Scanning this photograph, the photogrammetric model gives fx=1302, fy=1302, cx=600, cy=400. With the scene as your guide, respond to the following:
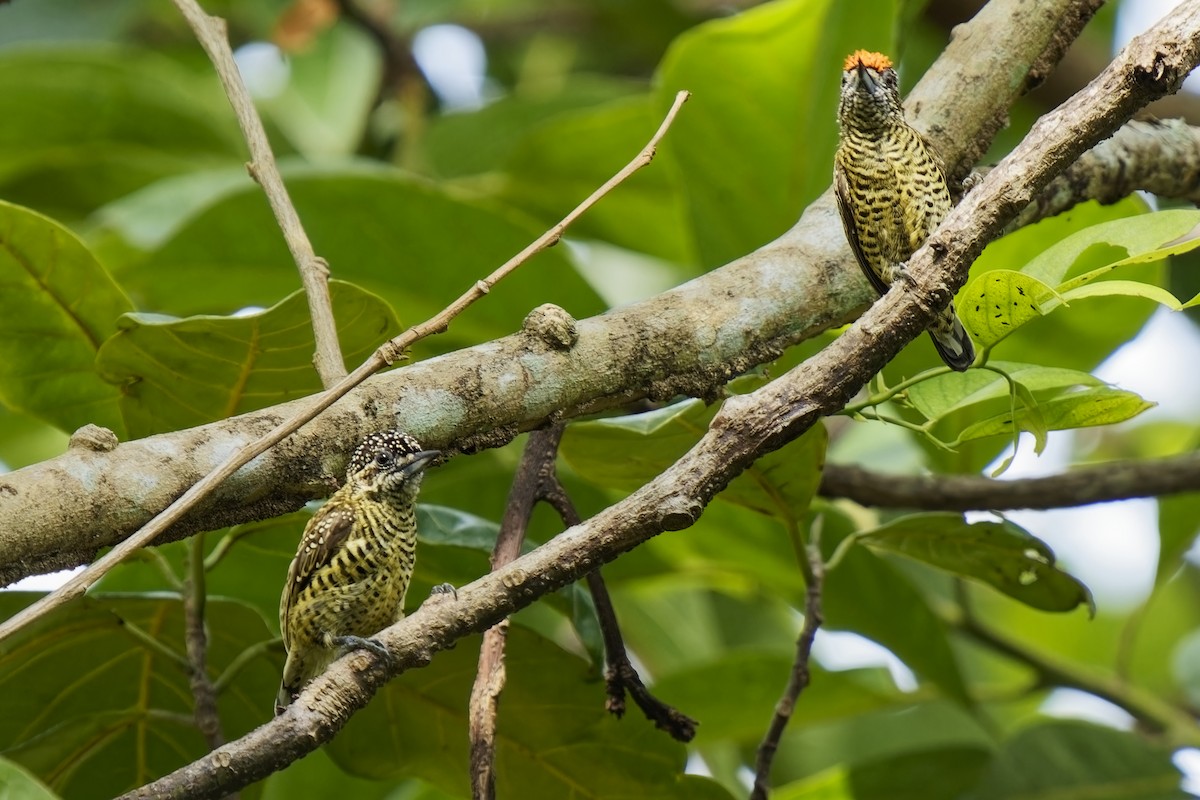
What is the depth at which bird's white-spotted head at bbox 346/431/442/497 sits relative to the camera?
190 cm

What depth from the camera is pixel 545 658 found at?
7.76 feet

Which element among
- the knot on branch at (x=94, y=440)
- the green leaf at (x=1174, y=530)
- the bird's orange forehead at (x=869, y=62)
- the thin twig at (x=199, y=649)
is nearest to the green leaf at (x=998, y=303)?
the bird's orange forehead at (x=869, y=62)

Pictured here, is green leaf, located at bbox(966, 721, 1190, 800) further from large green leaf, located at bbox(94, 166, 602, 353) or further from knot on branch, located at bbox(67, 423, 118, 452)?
knot on branch, located at bbox(67, 423, 118, 452)

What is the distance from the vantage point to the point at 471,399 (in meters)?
1.94

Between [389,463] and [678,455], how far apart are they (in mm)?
620

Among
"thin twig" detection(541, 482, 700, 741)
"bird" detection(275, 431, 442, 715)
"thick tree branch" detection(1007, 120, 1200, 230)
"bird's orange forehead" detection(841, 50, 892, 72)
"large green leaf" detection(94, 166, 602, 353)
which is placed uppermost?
"large green leaf" detection(94, 166, 602, 353)

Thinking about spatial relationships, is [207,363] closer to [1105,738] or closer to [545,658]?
[545,658]

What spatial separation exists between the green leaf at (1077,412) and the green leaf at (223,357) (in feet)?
3.22

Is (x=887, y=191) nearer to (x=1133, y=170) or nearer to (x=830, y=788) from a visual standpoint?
(x=1133, y=170)

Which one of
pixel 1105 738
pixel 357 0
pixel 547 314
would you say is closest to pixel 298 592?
pixel 547 314

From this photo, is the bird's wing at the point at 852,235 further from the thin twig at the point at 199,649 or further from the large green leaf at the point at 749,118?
the thin twig at the point at 199,649

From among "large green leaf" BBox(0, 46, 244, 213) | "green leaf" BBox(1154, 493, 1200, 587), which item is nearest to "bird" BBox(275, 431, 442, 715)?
"green leaf" BBox(1154, 493, 1200, 587)

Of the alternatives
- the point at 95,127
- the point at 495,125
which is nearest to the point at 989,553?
the point at 495,125

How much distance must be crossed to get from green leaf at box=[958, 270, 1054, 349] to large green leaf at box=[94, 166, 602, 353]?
5.54 feet
